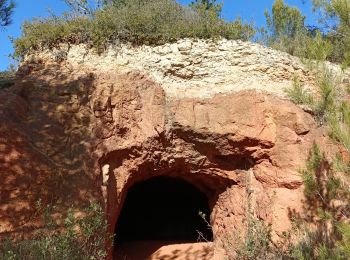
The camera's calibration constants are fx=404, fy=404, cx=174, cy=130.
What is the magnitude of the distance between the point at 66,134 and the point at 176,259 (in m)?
3.37

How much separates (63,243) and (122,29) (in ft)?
15.2

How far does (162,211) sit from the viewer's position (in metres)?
12.4

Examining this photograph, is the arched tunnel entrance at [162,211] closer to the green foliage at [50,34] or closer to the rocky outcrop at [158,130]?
the rocky outcrop at [158,130]

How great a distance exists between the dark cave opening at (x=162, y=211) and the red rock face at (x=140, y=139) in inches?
144

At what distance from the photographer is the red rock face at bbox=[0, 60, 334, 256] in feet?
19.9

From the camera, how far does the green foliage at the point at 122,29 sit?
763 centimetres

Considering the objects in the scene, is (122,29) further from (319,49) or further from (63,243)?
(63,243)

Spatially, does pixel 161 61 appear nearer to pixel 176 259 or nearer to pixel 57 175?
pixel 57 175

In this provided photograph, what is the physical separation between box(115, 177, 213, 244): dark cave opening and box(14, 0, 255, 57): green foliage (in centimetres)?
436

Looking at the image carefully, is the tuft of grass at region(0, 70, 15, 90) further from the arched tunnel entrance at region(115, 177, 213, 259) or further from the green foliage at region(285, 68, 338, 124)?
the green foliage at region(285, 68, 338, 124)

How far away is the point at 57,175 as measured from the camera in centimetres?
592

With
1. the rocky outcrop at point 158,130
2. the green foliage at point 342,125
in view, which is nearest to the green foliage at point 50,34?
the rocky outcrop at point 158,130

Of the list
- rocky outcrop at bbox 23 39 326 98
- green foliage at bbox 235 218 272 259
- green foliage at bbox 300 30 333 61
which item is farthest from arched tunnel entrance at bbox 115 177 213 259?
green foliage at bbox 300 30 333 61

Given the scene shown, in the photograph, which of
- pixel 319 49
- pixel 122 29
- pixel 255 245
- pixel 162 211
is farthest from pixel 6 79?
pixel 162 211
